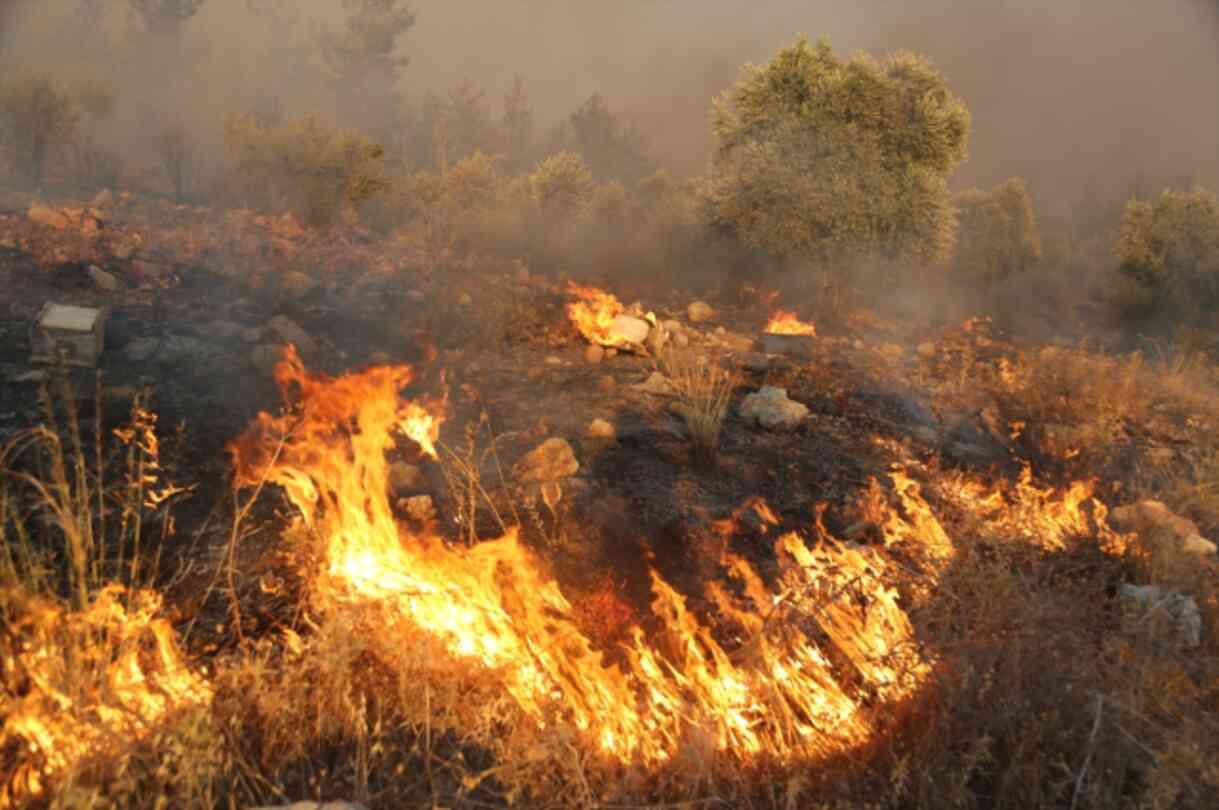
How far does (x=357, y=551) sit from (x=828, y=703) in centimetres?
219

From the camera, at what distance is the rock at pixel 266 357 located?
21.6ft

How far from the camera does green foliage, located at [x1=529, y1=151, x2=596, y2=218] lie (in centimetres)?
1387

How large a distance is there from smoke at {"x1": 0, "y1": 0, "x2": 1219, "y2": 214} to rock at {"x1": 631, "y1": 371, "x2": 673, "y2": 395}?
22765 mm

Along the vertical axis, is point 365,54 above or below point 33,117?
above

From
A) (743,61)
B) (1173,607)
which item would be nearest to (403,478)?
(1173,607)

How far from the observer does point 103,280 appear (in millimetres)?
7934

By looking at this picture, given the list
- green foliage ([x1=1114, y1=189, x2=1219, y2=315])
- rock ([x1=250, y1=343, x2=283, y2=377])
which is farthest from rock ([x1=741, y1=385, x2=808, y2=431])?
green foliage ([x1=1114, y1=189, x2=1219, y2=315])

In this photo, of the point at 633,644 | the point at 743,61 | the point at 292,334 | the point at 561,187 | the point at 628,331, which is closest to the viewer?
the point at 633,644

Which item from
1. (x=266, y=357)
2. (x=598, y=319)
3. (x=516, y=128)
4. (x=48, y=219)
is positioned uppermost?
(x=516, y=128)

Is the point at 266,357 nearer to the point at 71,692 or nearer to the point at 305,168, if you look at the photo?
the point at 71,692

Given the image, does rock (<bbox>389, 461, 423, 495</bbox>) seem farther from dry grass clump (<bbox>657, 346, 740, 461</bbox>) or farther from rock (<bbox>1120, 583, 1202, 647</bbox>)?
rock (<bbox>1120, 583, 1202, 647</bbox>)

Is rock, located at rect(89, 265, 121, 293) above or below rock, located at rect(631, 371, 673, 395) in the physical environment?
above

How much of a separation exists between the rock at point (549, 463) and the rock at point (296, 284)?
16.5ft

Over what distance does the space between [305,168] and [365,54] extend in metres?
22.2
